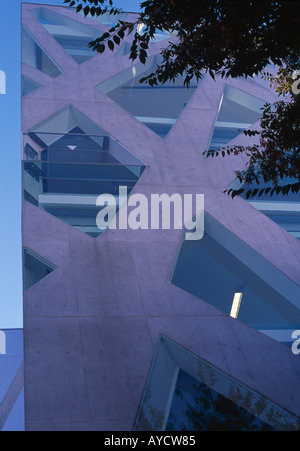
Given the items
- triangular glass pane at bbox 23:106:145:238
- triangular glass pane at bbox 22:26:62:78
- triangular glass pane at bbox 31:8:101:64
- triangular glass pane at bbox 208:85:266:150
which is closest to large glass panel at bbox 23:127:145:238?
triangular glass pane at bbox 23:106:145:238

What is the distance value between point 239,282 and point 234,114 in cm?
908

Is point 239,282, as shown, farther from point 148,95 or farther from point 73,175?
point 148,95

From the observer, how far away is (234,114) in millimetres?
19625

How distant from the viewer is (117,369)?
8.38 metres

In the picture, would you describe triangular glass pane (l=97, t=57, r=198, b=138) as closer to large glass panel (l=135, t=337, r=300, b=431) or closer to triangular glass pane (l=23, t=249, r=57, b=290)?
triangular glass pane (l=23, t=249, r=57, b=290)

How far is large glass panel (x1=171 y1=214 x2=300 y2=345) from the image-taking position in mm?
10617

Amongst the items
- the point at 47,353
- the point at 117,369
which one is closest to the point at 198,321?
the point at 117,369

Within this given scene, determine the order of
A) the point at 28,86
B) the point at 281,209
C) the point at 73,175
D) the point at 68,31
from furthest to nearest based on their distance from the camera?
1. the point at 68,31
2. the point at 28,86
3. the point at 281,209
4. the point at 73,175

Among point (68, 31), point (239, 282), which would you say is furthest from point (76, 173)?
point (68, 31)

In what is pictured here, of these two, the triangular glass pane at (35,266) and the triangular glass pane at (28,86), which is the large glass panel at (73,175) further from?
the triangular glass pane at (28,86)

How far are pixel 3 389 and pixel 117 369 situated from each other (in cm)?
246

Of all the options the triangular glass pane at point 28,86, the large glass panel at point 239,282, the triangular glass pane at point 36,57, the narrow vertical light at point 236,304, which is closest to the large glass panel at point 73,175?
the large glass panel at point 239,282

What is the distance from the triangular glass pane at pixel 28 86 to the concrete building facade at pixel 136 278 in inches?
1.4
